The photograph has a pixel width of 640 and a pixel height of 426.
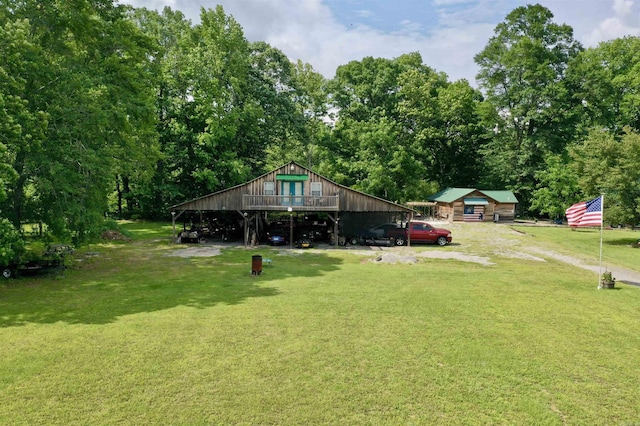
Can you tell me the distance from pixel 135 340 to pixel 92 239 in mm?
10390

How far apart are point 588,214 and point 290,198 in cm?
1612

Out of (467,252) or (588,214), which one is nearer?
(588,214)

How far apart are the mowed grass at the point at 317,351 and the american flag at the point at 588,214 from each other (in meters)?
2.62

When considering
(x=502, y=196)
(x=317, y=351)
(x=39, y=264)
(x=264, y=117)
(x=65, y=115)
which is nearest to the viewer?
→ (x=317, y=351)

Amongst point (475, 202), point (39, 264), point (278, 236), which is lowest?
point (39, 264)

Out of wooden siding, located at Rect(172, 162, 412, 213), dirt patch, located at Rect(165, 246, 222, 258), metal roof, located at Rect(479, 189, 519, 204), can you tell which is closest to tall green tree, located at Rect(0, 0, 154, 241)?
dirt patch, located at Rect(165, 246, 222, 258)

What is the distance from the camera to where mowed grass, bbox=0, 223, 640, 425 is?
603cm

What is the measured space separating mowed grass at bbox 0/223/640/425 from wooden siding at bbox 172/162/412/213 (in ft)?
32.9

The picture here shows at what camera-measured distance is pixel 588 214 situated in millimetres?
15102

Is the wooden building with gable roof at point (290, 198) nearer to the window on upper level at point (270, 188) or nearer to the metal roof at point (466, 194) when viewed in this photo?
the window on upper level at point (270, 188)

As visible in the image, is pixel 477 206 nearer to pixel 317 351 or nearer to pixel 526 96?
pixel 526 96

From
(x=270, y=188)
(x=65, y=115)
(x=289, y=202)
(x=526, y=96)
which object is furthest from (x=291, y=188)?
(x=526, y=96)

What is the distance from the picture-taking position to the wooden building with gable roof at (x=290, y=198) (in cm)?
2469

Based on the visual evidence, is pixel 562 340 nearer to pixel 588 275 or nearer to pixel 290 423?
pixel 290 423
